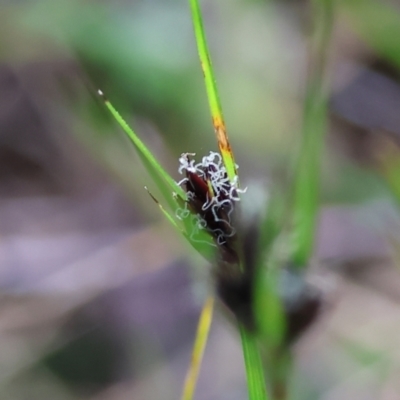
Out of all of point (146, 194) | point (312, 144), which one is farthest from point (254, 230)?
point (146, 194)

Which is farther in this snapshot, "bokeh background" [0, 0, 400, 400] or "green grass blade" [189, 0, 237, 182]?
"bokeh background" [0, 0, 400, 400]

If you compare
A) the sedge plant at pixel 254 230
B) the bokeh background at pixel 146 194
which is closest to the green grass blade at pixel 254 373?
the sedge plant at pixel 254 230

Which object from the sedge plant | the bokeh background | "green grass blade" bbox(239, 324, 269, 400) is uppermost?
the bokeh background

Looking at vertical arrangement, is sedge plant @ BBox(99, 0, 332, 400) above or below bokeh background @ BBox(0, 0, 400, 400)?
below

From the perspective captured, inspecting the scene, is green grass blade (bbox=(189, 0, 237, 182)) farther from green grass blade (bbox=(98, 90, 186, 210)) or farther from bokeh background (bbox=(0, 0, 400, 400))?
bokeh background (bbox=(0, 0, 400, 400))

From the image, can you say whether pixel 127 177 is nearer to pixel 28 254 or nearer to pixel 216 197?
pixel 28 254

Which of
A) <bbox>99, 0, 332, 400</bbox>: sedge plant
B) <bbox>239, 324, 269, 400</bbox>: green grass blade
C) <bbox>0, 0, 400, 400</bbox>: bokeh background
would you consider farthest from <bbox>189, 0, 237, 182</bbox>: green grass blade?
<bbox>0, 0, 400, 400</bbox>: bokeh background

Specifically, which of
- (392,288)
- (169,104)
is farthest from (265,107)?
(392,288)
